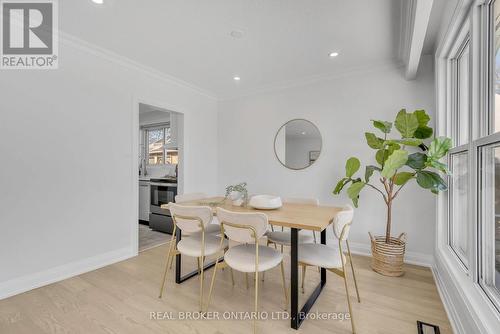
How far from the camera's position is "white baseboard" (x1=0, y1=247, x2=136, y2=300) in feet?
6.79

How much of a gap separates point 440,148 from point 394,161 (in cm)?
42

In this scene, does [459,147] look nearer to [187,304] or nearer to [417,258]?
[417,258]

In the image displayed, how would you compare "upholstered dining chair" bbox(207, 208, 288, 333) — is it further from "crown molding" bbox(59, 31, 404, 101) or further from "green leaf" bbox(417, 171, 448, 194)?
"crown molding" bbox(59, 31, 404, 101)

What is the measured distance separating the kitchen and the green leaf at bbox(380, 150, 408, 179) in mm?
2983

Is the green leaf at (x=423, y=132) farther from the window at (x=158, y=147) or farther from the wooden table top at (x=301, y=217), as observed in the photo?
the window at (x=158, y=147)

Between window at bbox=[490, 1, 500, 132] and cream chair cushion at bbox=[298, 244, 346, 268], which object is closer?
window at bbox=[490, 1, 500, 132]

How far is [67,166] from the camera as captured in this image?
2.42 m

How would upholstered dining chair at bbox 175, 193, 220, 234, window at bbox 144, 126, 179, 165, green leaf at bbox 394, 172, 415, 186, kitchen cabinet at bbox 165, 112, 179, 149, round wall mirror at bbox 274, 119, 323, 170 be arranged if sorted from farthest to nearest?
window at bbox 144, 126, 179, 165 → kitchen cabinet at bbox 165, 112, 179, 149 → round wall mirror at bbox 274, 119, 323, 170 → upholstered dining chair at bbox 175, 193, 220, 234 → green leaf at bbox 394, 172, 415, 186

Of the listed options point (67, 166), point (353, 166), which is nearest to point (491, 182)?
point (353, 166)

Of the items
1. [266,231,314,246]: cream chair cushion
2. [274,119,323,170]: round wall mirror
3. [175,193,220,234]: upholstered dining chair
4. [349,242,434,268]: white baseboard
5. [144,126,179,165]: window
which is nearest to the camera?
[266,231,314,246]: cream chair cushion

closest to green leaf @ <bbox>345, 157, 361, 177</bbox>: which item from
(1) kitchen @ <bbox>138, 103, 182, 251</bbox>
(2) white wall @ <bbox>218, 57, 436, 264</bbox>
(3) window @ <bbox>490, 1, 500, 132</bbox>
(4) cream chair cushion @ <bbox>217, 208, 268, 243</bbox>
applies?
(2) white wall @ <bbox>218, 57, 436, 264</bbox>

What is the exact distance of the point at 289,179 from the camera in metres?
3.68

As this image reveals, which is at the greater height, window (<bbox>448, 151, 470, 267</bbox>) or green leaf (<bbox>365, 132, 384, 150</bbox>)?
green leaf (<bbox>365, 132, 384, 150</bbox>)

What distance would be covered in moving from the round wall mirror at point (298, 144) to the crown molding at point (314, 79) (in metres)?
0.57
